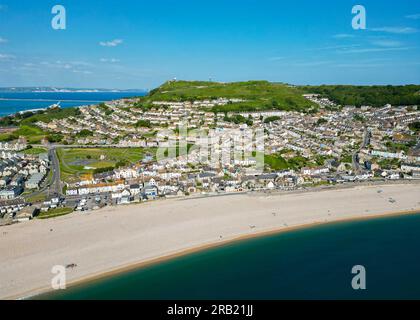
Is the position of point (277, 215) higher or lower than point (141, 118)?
lower

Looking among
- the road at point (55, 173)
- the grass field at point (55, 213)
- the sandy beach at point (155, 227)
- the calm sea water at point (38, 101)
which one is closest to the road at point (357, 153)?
the sandy beach at point (155, 227)

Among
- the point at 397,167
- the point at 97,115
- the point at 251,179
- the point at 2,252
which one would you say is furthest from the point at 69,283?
the point at 97,115

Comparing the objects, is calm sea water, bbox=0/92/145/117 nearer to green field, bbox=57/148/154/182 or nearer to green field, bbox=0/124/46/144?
green field, bbox=0/124/46/144

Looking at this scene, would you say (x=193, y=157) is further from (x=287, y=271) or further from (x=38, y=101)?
(x=38, y=101)

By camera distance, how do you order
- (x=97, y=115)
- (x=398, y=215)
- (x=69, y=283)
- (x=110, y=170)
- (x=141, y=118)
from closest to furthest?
(x=69, y=283)
(x=398, y=215)
(x=110, y=170)
(x=141, y=118)
(x=97, y=115)

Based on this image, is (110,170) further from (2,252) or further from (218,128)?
(218,128)


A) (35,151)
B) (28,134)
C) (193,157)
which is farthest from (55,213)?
(28,134)
